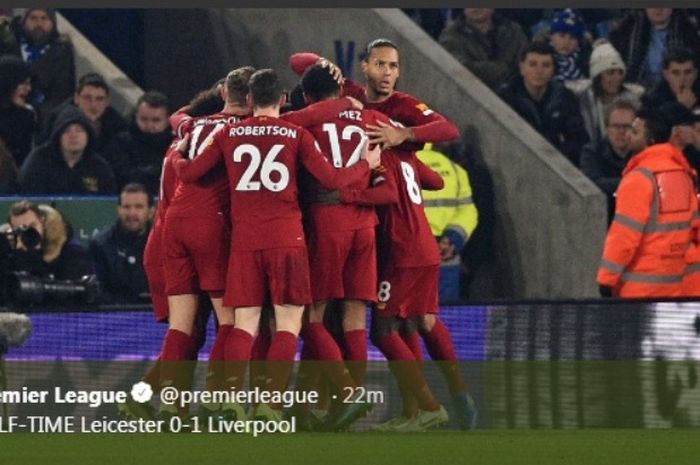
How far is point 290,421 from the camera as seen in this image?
42.1 ft

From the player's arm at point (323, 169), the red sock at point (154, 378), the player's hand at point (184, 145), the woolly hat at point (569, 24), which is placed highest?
the woolly hat at point (569, 24)

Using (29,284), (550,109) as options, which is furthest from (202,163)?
(550,109)

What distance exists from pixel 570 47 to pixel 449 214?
2.67 m

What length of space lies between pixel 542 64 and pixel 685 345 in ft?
17.0

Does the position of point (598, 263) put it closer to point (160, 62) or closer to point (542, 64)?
point (542, 64)

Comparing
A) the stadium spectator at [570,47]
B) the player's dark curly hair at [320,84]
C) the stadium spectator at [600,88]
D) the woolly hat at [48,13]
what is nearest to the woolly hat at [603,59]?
the stadium spectator at [600,88]

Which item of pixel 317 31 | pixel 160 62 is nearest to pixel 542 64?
pixel 317 31

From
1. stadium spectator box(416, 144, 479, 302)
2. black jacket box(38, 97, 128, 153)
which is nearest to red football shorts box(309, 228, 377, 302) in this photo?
stadium spectator box(416, 144, 479, 302)

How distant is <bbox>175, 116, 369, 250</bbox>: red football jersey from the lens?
12367mm

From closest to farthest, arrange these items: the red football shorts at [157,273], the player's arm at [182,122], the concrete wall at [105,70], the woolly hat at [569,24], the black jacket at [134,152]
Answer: the player's arm at [182,122] → the red football shorts at [157,273] → the black jacket at [134,152] → the concrete wall at [105,70] → the woolly hat at [569,24]

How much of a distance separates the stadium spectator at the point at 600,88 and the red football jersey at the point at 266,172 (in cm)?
643

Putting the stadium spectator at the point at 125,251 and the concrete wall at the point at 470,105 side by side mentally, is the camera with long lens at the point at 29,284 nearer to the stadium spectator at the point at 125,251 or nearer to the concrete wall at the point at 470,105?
the stadium spectator at the point at 125,251

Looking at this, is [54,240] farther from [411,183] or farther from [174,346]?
[411,183]

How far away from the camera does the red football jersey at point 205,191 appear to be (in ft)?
41.7
